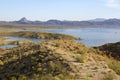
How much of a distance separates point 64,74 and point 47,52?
12.2 ft

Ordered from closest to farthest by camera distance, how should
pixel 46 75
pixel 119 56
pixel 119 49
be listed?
pixel 46 75 < pixel 119 56 < pixel 119 49

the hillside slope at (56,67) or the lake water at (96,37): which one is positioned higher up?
the hillside slope at (56,67)

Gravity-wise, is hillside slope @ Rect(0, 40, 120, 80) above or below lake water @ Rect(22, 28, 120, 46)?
above

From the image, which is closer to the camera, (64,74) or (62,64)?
(64,74)

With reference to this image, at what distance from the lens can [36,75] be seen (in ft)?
47.5

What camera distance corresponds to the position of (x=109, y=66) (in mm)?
16656

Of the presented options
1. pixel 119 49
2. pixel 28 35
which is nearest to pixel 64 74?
pixel 119 49

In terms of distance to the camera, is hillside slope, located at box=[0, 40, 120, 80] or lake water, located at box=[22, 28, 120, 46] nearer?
hillside slope, located at box=[0, 40, 120, 80]

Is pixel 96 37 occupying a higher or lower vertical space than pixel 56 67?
lower

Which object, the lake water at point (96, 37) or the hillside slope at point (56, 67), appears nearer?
the hillside slope at point (56, 67)

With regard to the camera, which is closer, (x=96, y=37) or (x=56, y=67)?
(x=56, y=67)

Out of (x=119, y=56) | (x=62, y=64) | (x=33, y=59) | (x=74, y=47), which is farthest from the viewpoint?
(x=119, y=56)

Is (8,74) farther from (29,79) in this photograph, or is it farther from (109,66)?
(109,66)

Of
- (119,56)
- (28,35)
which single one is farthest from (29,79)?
(28,35)
